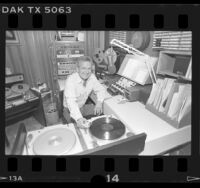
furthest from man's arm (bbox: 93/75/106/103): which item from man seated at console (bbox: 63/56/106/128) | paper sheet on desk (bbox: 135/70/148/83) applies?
paper sheet on desk (bbox: 135/70/148/83)

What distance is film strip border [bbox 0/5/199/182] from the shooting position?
89 cm

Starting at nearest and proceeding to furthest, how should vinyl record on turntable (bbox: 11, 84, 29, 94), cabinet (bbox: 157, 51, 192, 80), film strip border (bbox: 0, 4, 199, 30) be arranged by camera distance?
1. film strip border (bbox: 0, 4, 199, 30)
2. cabinet (bbox: 157, 51, 192, 80)
3. vinyl record on turntable (bbox: 11, 84, 29, 94)

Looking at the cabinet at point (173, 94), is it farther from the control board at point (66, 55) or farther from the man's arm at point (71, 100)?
the control board at point (66, 55)

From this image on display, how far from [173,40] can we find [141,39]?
1.22 feet

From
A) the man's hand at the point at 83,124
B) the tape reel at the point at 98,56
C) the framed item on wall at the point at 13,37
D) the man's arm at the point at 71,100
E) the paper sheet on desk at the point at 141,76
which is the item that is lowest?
the man's hand at the point at 83,124

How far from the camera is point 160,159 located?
965 millimetres

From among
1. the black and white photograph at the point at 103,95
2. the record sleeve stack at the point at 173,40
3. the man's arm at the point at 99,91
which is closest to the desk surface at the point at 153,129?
the black and white photograph at the point at 103,95

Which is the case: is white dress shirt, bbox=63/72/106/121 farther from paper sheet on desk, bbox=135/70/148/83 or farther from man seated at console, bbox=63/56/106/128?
paper sheet on desk, bbox=135/70/148/83

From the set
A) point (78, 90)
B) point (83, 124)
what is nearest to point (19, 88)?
point (78, 90)

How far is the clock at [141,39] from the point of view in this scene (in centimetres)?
148

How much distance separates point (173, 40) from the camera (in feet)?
4.00

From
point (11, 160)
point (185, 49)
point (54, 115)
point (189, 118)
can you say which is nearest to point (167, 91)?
point (189, 118)

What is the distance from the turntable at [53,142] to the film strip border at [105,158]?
13cm

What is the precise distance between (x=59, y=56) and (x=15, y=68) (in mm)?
709
